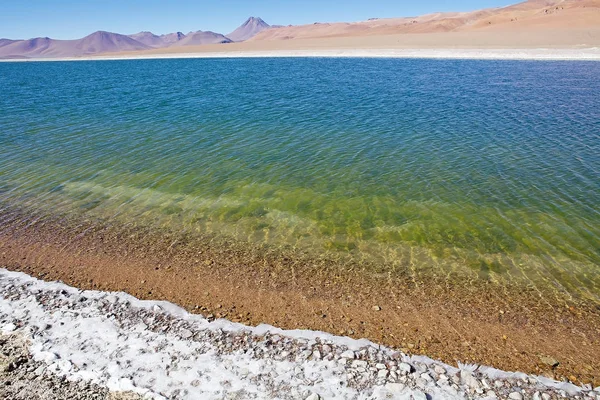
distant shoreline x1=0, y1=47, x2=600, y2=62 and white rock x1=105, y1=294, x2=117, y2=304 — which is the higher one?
distant shoreline x1=0, y1=47, x2=600, y2=62

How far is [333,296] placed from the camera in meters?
7.76

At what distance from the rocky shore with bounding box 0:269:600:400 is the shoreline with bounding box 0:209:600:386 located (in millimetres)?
536

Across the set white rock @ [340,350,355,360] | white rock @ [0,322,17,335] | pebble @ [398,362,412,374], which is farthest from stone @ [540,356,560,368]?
white rock @ [0,322,17,335]

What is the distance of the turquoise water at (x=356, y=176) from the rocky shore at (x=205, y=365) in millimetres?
3314

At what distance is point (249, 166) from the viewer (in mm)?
15336

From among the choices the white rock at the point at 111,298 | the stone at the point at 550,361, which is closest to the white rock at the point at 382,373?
the stone at the point at 550,361

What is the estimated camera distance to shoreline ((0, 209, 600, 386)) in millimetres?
6285

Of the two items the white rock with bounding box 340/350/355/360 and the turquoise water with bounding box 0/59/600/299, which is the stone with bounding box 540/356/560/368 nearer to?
the turquoise water with bounding box 0/59/600/299

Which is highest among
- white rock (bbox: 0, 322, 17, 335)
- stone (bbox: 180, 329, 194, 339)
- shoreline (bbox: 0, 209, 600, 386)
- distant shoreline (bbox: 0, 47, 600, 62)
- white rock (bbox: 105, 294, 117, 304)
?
distant shoreline (bbox: 0, 47, 600, 62)

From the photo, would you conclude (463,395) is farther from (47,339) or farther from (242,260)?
(47,339)

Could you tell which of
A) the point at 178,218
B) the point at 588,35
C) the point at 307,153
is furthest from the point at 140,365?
the point at 588,35

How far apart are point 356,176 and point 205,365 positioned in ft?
31.8

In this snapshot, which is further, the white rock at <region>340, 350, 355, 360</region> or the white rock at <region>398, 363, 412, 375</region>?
the white rock at <region>340, 350, 355, 360</region>

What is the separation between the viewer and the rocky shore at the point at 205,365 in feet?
16.8
